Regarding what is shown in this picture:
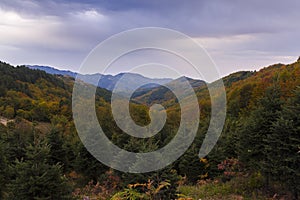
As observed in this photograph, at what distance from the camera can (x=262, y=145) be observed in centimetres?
1354

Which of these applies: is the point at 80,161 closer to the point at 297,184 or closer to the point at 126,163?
the point at 126,163

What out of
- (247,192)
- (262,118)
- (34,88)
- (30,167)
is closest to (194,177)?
(247,192)

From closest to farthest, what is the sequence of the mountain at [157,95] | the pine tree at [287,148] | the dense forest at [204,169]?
the dense forest at [204,169] → the pine tree at [287,148] → the mountain at [157,95]

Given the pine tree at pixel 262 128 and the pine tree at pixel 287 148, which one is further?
the pine tree at pixel 262 128

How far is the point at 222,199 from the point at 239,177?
3.48 meters

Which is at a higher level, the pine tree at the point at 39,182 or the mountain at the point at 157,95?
the mountain at the point at 157,95

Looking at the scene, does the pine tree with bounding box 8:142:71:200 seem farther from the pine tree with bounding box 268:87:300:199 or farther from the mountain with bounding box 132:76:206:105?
the pine tree with bounding box 268:87:300:199

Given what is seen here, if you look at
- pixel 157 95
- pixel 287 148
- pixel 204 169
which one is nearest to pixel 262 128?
pixel 287 148

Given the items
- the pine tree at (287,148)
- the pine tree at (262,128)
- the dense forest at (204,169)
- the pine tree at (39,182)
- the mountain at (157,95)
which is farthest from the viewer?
the mountain at (157,95)

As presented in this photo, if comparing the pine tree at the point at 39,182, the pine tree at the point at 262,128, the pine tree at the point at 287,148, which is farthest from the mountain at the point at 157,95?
the pine tree at the point at 39,182

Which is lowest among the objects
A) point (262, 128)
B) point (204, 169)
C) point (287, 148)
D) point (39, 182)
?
point (204, 169)

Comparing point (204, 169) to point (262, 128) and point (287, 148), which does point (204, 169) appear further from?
point (287, 148)

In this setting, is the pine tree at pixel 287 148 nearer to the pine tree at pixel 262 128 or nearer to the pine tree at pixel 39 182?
the pine tree at pixel 262 128

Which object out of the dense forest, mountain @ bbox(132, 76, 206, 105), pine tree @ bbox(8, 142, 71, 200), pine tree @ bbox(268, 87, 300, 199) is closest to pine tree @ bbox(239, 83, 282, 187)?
the dense forest
